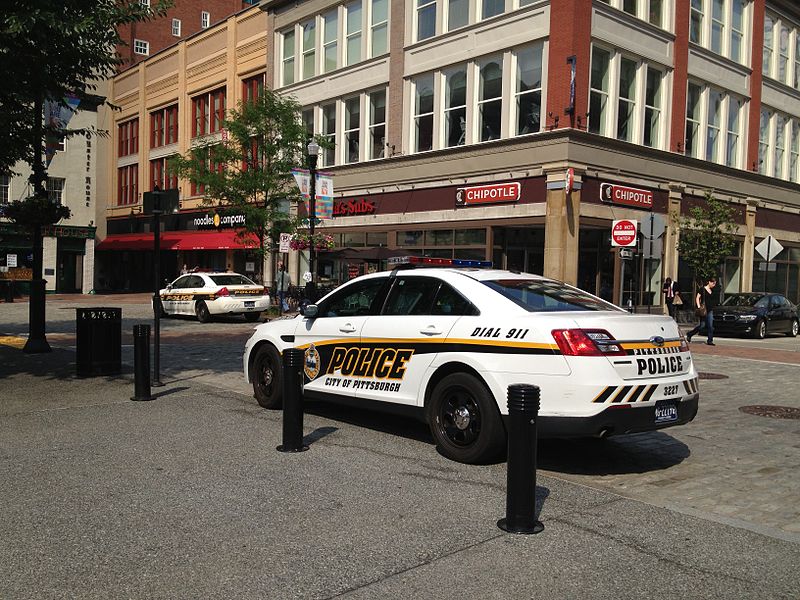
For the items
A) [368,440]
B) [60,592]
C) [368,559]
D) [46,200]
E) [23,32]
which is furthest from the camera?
[46,200]

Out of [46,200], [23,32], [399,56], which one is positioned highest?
[399,56]

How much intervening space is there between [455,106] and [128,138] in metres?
32.0

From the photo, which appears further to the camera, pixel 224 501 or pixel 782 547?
pixel 224 501

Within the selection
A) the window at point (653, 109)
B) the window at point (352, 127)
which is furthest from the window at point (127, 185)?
the window at point (653, 109)

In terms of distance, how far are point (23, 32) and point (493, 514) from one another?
325 inches

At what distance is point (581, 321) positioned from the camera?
6.02m

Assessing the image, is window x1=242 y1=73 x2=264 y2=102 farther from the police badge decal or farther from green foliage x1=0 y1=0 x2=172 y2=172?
the police badge decal

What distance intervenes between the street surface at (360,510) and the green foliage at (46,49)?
4.20 metres

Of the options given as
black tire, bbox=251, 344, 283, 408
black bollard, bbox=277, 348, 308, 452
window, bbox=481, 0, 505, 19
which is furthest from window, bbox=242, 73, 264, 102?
black bollard, bbox=277, 348, 308, 452

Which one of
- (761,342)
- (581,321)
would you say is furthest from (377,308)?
(761,342)

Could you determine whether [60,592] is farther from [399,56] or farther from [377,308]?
[399,56]

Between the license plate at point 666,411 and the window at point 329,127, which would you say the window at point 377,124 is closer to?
the window at point 329,127

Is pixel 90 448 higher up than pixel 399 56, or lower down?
lower down

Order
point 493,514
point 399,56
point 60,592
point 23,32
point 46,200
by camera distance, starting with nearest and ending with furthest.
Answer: point 60,592 < point 493,514 < point 23,32 < point 46,200 < point 399,56
